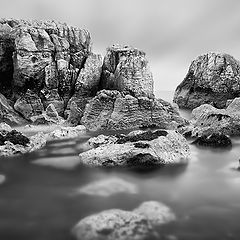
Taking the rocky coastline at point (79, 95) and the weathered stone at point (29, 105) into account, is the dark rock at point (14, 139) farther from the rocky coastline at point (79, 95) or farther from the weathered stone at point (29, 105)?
the weathered stone at point (29, 105)

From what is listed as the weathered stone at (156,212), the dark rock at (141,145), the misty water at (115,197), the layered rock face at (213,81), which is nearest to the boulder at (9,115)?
the misty water at (115,197)

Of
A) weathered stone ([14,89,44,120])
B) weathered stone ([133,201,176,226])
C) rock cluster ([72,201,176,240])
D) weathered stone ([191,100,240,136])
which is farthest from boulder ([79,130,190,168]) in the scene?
weathered stone ([14,89,44,120])

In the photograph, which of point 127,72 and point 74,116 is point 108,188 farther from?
point 127,72

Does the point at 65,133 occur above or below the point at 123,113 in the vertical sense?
below

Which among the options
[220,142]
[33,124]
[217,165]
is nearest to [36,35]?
[33,124]

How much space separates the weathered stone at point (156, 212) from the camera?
11.4 metres

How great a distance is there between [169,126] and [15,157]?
2107 cm

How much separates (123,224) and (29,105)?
34.9 metres

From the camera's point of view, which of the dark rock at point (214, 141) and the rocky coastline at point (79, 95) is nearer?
the dark rock at point (214, 141)

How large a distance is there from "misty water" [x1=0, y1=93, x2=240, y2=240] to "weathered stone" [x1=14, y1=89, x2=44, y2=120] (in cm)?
2177

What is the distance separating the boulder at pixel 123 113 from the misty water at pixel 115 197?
16.7 meters

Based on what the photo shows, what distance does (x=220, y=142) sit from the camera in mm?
25469

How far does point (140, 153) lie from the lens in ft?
62.5

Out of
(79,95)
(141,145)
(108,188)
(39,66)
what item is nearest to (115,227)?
(108,188)
